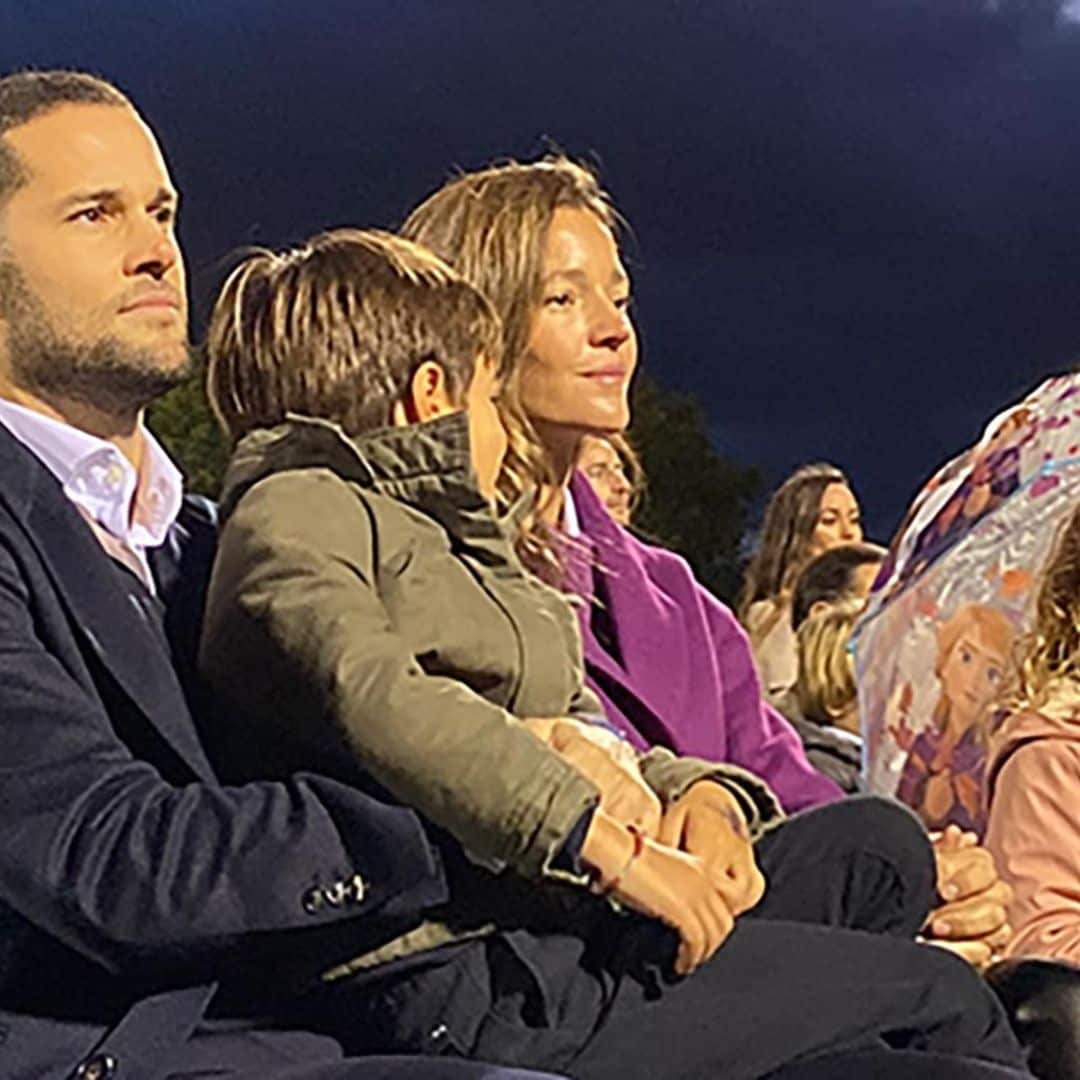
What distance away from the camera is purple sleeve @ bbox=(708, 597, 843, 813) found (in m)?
3.02

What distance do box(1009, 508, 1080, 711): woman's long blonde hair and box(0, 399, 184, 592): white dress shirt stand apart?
4.43 ft

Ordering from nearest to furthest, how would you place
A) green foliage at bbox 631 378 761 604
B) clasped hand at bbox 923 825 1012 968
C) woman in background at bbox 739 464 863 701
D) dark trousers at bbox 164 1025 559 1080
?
dark trousers at bbox 164 1025 559 1080
clasped hand at bbox 923 825 1012 968
woman in background at bbox 739 464 863 701
green foliage at bbox 631 378 761 604

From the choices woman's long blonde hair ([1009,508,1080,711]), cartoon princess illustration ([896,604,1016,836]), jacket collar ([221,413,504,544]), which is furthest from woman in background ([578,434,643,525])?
jacket collar ([221,413,504,544])

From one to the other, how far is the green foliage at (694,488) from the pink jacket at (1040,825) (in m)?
15.3

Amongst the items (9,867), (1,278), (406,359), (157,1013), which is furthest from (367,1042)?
(1,278)

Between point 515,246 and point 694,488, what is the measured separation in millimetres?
16170

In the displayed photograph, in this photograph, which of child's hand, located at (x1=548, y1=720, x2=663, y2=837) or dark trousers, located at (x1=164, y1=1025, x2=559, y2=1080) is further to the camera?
child's hand, located at (x1=548, y1=720, x2=663, y2=837)

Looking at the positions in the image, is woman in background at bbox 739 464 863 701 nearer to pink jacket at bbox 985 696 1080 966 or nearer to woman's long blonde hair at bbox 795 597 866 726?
woman's long blonde hair at bbox 795 597 866 726

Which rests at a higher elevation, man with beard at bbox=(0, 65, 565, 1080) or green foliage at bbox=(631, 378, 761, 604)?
man with beard at bbox=(0, 65, 565, 1080)

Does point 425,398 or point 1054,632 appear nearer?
point 425,398

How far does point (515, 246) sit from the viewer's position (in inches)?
116

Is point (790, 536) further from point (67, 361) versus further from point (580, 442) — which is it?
point (67, 361)

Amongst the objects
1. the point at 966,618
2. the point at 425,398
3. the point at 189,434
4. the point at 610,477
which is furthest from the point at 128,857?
the point at 189,434

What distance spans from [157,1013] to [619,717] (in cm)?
90
